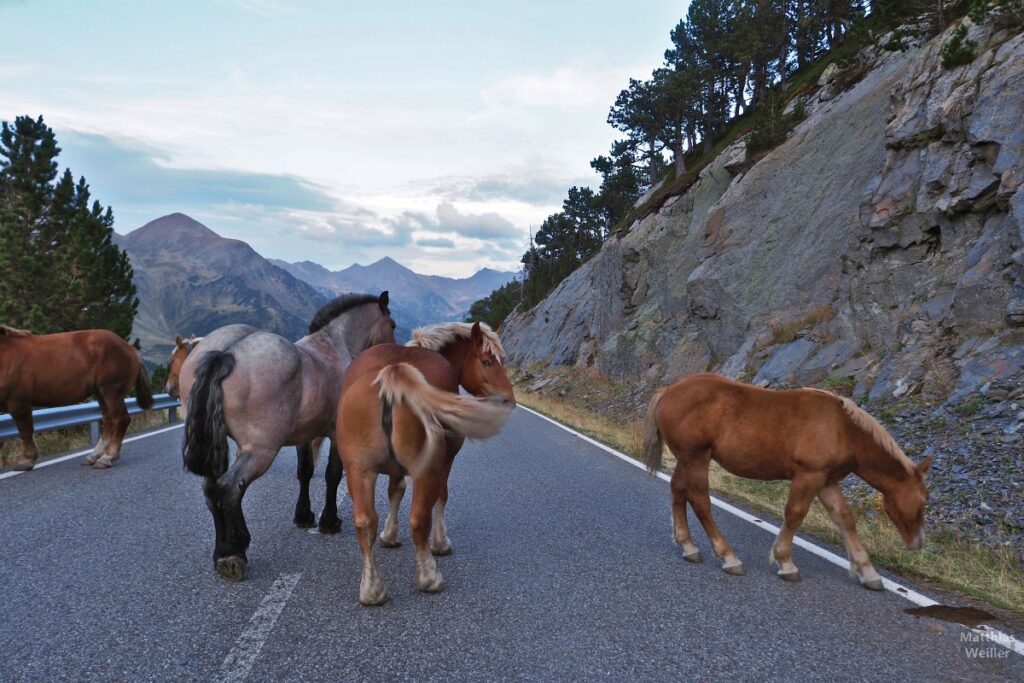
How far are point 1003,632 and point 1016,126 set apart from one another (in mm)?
10538

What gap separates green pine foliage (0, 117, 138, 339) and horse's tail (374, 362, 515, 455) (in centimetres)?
2068

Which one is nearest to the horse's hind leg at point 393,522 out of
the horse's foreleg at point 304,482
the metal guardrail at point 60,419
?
the horse's foreleg at point 304,482

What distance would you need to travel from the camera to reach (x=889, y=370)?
35.0ft

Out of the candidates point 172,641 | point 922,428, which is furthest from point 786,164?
point 172,641

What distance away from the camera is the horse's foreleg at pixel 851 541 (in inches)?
178

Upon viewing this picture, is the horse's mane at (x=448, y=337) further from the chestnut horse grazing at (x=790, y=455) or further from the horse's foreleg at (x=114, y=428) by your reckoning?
the horse's foreleg at (x=114, y=428)

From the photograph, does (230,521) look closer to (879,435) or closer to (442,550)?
(442,550)

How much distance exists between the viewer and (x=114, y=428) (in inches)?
339

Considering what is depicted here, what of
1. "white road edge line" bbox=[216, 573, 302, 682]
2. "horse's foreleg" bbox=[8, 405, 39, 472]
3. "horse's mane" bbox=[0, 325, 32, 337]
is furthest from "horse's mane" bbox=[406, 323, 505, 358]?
"horse's mane" bbox=[0, 325, 32, 337]

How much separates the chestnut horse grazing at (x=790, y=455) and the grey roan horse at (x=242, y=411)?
3.06 m

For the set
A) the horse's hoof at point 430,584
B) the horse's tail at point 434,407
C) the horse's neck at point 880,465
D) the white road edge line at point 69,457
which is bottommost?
the white road edge line at point 69,457

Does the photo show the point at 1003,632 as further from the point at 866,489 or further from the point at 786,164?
the point at 786,164

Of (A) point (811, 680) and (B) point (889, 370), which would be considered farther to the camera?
(B) point (889, 370)

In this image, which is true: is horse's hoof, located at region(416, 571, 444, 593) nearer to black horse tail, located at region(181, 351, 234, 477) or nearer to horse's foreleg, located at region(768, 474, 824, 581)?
black horse tail, located at region(181, 351, 234, 477)
